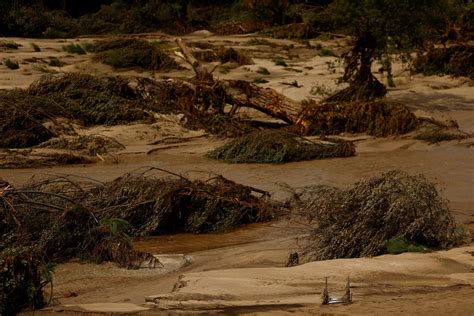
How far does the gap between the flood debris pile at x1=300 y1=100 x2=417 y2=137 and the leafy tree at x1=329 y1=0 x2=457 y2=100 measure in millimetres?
1074

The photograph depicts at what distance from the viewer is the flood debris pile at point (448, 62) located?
20.5 metres

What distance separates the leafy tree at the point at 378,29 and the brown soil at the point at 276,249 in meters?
1.04

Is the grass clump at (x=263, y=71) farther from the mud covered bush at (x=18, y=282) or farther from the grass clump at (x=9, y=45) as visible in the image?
the mud covered bush at (x=18, y=282)

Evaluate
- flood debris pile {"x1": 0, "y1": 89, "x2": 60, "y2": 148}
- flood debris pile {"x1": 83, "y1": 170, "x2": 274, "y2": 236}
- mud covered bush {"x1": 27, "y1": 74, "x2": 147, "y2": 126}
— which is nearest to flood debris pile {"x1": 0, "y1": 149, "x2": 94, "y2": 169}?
flood debris pile {"x1": 0, "y1": 89, "x2": 60, "y2": 148}

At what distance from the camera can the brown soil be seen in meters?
6.02

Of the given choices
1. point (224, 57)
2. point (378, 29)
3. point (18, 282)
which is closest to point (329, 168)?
point (378, 29)

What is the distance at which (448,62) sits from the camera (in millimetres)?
20797

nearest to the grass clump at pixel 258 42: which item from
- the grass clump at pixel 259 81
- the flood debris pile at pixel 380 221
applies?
the grass clump at pixel 259 81

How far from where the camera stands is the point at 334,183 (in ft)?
39.5

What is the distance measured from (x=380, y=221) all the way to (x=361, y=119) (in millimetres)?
→ 7663

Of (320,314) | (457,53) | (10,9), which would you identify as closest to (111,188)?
(320,314)

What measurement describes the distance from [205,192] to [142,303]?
3918 mm

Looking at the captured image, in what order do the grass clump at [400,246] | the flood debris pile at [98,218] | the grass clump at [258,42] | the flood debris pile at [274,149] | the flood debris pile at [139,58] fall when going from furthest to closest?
the grass clump at [258,42] < the flood debris pile at [139,58] < the flood debris pile at [274,149] < the grass clump at [400,246] < the flood debris pile at [98,218]

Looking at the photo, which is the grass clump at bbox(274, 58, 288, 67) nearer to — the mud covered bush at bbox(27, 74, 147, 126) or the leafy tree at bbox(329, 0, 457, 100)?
the leafy tree at bbox(329, 0, 457, 100)
